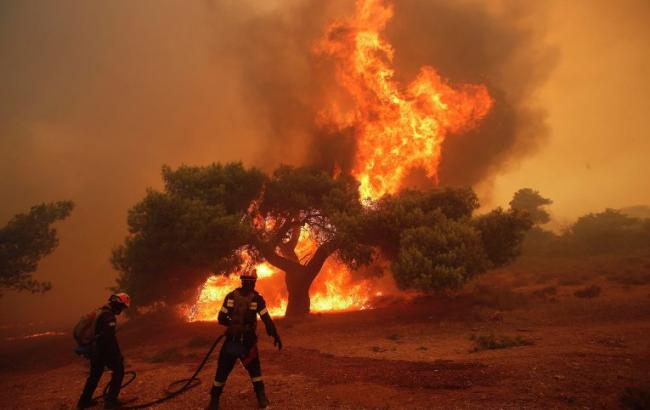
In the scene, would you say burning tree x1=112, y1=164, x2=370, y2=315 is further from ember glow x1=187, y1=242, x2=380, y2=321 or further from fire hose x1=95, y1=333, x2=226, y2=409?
fire hose x1=95, y1=333, x2=226, y2=409

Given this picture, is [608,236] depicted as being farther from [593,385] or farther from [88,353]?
[88,353]

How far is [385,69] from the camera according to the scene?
2869cm

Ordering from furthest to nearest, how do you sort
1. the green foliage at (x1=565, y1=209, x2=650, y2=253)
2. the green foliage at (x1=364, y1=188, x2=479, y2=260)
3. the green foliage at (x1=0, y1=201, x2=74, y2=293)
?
the green foliage at (x1=565, y1=209, x2=650, y2=253) < the green foliage at (x1=0, y1=201, x2=74, y2=293) < the green foliage at (x1=364, y1=188, x2=479, y2=260)

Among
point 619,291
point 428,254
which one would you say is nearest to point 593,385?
point 428,254

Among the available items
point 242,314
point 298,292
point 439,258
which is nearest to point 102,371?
point 242,314

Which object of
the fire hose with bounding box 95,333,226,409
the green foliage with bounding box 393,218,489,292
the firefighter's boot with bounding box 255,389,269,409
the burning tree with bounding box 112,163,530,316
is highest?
the burning tree with bounding box 112,163,530,316

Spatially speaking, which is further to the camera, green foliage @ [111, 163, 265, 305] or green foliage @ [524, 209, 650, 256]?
green foliage @ [524, 209, 650, 256]

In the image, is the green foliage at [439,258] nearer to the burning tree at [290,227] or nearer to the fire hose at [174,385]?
the burning tree at [290,227]

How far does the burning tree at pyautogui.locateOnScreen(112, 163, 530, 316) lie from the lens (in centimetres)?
1816

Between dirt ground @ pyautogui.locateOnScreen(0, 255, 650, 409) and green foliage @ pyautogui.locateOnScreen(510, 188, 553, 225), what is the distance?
32598 mm

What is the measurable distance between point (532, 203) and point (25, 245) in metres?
57.6

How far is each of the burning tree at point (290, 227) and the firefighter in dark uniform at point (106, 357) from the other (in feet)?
37.4

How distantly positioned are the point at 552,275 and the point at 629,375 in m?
25.3

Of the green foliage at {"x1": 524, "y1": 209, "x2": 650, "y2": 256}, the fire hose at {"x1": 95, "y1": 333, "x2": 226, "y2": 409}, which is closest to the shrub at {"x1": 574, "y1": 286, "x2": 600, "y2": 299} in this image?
the fire hose at {"x1": 95, "y1": 333, "x2": 226, "y2": 409}
